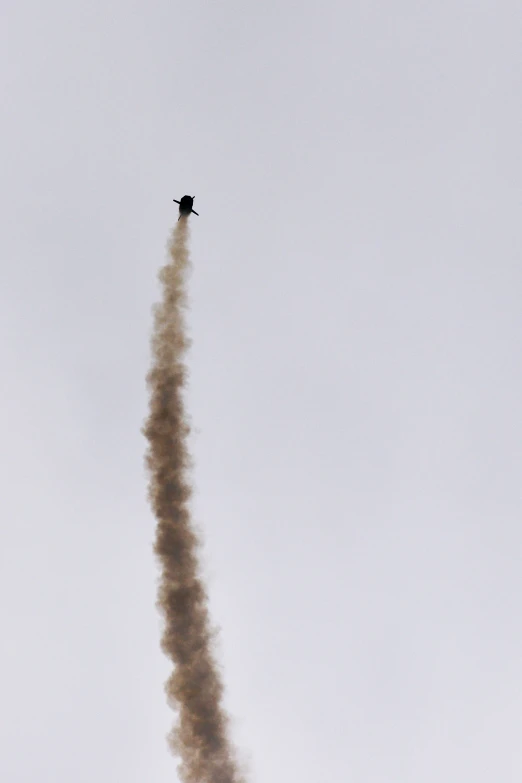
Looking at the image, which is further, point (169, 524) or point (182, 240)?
point (182, 240)

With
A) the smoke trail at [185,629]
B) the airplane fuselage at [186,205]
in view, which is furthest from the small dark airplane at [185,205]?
the smoke trail at [185,629]

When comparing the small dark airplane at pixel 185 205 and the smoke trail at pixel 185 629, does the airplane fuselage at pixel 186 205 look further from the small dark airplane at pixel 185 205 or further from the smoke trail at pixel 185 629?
the smoke trail at pixel 185 629

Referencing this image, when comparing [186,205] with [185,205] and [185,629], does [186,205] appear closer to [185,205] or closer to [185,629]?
[185,205]

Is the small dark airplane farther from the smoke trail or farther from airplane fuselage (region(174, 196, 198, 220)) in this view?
the smoke trail

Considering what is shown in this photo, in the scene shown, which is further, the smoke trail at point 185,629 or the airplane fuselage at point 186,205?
the airplane fuselage at point 186,205

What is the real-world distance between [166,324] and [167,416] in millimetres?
11128

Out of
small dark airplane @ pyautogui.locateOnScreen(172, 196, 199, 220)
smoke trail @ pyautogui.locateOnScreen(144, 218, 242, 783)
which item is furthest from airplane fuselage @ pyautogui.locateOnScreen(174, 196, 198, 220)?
smoke trail @ pyautogui.locateOnScreen(144, 218, 242, 783)

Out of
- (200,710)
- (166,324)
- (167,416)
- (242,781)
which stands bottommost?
(242,781)

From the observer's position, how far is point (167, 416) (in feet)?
346

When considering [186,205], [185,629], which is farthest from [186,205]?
[185,629]

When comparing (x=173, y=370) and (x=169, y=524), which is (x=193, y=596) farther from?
(x=173, y=370)

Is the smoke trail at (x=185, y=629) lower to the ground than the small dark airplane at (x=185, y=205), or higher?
lower

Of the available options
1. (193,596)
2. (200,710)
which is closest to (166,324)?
(193,596)

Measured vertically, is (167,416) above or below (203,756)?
above
